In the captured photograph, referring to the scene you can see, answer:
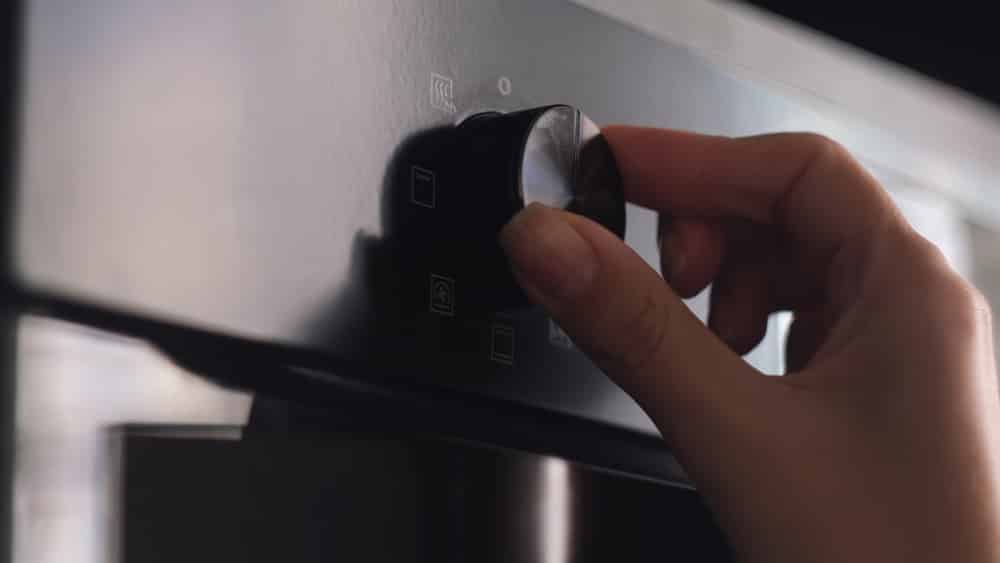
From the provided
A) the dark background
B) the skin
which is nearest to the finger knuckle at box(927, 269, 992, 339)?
the skin

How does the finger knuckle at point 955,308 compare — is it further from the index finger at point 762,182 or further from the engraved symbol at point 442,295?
the engraved symbol at point 442,295

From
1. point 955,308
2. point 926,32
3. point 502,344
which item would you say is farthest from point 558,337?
point 926,32

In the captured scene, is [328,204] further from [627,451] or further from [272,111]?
[627,451]

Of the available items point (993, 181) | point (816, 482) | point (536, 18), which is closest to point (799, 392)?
point (816, 482)

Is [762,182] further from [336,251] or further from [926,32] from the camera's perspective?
[926,32]

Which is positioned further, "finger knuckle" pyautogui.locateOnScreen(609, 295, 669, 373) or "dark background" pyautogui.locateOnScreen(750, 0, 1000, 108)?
"dark background" pyautogui.locateOnScreen(750, 0, 1000, 108)

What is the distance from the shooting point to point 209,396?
27 centimetres

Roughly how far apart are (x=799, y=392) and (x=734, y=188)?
0.38 ft

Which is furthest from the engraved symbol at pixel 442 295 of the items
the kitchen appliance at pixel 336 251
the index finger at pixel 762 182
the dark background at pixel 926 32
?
the dark background at pixel 926 32

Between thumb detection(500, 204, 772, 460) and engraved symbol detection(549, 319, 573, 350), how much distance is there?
2 cm

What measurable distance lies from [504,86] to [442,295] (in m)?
0.08

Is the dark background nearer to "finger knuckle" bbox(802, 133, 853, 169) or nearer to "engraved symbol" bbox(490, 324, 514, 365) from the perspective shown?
"finger knuckle" bbox(802, 133, 853, 169)

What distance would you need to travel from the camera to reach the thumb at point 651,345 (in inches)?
13.2

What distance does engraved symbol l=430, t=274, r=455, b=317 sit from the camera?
328mm
